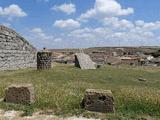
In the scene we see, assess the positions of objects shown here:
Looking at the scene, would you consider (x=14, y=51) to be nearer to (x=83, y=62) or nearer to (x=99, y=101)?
(x=83, y=62)

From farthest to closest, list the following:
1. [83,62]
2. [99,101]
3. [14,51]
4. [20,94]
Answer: [14,51] → [83,62] → [20,94] → [99,101]

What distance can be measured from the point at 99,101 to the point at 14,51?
14539mm

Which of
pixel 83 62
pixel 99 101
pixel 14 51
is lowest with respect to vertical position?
pixel 99 101

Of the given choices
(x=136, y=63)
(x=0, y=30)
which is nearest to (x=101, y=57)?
(x=136, y=63)

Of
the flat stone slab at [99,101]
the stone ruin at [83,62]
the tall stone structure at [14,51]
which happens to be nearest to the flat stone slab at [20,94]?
the flat stone slab at [99,101]

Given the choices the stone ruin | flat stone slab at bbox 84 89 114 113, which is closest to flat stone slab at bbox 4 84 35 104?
flat stone slab at bbox 84 89 114 113

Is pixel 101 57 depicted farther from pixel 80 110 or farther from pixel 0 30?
pixel 80 110

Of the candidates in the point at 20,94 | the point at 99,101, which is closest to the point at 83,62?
the point at 20,94

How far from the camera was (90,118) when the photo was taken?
7.72 meters

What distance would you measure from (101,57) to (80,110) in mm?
24365

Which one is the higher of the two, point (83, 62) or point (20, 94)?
point (83, 62)

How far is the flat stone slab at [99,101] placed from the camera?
8188 millimetres

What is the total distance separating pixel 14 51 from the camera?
21.8 m

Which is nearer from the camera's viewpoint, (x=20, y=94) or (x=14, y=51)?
(x=20, y=94)
